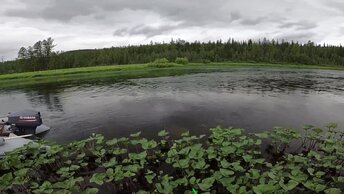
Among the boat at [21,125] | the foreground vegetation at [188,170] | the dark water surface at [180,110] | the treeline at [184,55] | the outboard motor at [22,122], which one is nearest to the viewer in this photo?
the foreground vegetation at [188,170]

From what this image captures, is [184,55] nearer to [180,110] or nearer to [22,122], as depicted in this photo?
[180,110]

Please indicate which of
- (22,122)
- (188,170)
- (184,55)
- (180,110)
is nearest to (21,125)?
(22,122)

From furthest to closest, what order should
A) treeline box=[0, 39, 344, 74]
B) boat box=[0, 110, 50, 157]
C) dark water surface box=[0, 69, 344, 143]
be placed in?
treeline box=[0, 39, 344, 74]
dark water surface box=[0, 69, 344, 143]
boat box=[0, 110, 50, 157]

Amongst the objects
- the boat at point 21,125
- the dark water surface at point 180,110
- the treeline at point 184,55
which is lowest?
the dark water surface at point 180,110

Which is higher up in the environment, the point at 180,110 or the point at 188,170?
the point at 188,170

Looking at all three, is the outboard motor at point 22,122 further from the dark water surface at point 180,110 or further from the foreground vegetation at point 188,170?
the foreground vegetation at point 188,170

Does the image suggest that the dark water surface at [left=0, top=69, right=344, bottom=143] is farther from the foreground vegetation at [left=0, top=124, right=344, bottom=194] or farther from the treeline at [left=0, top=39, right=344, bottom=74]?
the treeline at [left=0, top=39, right=344, bottom=74]

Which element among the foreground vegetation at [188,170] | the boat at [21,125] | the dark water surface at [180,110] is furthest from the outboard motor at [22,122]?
the foreground vegetation at [188,170]

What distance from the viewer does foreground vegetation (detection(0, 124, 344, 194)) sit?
30.9 feet

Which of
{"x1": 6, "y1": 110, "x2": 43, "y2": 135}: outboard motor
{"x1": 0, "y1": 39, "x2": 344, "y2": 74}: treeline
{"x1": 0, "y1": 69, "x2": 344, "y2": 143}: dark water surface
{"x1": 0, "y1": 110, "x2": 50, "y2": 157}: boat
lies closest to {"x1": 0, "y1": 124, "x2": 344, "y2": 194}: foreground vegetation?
{"x1": 0, "y1": 110, "x2": 50, "y2": 157}: boat

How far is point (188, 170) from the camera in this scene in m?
10.7

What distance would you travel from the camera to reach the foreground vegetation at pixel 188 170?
9422 mm

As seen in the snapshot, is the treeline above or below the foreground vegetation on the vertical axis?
above

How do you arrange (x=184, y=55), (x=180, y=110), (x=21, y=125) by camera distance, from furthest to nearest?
(x=184, y=55) → (x=180, y=110) → (x=21, y=125)
